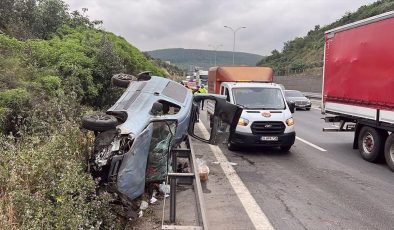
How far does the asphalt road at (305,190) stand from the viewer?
21.9 feet

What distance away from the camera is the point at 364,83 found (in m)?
11.3

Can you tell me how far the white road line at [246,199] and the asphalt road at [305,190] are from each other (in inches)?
3.1

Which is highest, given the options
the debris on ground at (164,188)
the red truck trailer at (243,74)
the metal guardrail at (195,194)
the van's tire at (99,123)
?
the red truck trailer at (243,74)

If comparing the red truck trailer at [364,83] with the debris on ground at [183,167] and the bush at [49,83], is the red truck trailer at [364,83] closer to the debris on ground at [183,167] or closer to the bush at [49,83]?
the debris on ground at [183,167]

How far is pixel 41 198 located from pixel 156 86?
13.4 ft

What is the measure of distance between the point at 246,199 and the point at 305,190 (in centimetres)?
136

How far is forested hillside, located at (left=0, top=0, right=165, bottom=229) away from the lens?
15.1 ft

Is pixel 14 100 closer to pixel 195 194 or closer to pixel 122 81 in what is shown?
pixel 122 81

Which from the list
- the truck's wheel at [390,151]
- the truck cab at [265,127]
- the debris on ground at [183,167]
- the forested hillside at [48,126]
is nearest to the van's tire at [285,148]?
the truck cab at [265,127]

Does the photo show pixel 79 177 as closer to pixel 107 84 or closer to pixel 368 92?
pixel 368 92

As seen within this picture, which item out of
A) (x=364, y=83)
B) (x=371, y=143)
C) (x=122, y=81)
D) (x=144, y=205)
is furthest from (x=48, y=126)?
(x=371, y=143)

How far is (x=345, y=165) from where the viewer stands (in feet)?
35.9

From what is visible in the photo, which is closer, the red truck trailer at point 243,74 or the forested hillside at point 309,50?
the red truck trailer at point 243,74

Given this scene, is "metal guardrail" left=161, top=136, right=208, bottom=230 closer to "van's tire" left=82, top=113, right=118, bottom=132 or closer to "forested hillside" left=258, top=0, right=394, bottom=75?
"van's tire" left=82, top=113, right=118, bottom=132
